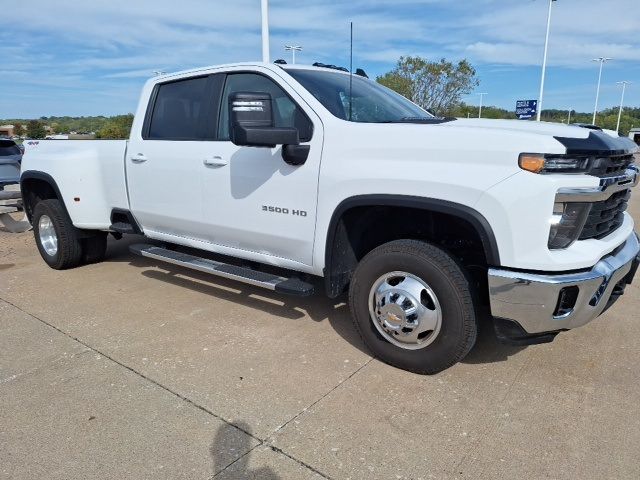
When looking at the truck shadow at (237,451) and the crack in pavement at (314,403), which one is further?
the crack in pavement at (314,403)

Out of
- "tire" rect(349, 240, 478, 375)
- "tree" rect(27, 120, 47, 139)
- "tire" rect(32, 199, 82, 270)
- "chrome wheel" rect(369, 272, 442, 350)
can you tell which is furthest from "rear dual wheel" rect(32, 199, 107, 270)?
"tree" rect(27, 120, 47, 139)

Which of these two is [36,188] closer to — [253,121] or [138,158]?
[138,158]

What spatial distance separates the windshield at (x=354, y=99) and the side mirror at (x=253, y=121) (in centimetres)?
47

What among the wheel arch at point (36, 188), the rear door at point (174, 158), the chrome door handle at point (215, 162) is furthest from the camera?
the wheel arch at point (36, 188)

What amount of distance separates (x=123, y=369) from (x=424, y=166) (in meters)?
2.35

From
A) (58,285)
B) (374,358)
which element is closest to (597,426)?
(374,358)

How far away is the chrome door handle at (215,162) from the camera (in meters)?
3.94

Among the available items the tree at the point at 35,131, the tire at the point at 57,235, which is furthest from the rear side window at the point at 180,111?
the tree at the point at 35,131

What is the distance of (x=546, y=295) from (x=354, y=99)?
1988 millimetres

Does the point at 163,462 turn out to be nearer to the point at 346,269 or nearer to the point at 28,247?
the point at 346,269

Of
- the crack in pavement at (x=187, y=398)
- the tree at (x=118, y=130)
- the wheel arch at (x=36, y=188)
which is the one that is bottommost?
the crack in pavement at (x=187, y=398)

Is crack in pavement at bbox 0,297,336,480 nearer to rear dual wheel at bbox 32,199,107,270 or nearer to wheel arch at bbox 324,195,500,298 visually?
wheel arch at bbox 324,195,500,298

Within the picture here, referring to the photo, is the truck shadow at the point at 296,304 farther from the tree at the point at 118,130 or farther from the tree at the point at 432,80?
the tree at the point at 432,80

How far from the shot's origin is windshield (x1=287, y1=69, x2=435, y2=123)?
11.8 ft
